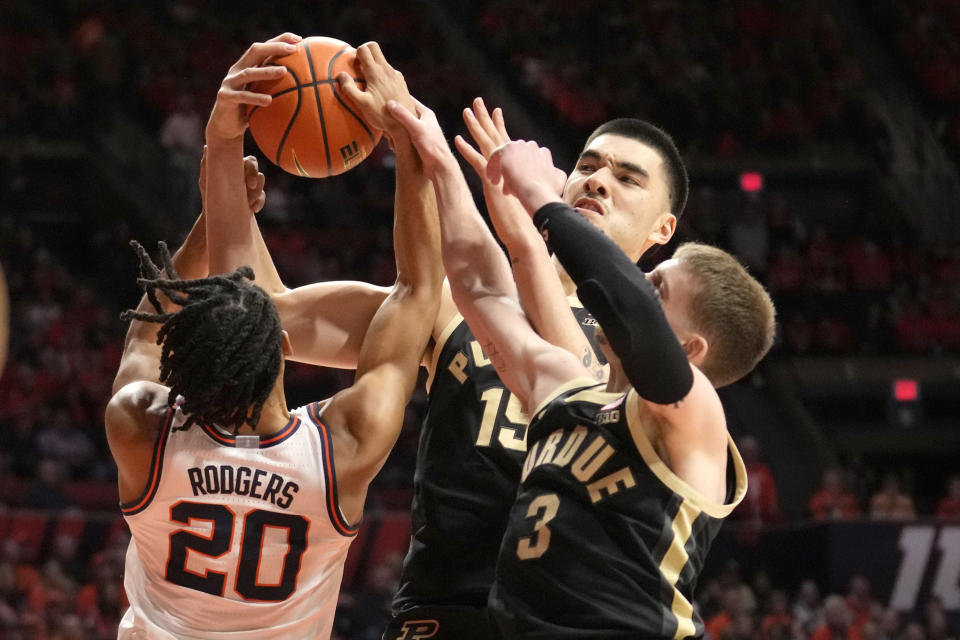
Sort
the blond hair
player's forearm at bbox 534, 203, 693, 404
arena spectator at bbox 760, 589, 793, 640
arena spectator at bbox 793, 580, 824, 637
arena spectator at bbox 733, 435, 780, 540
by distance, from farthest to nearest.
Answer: arena spectator at bbox 733, 435, 780, 540, arena spectator at bbox 793, 580, 824, 637, arena spectator at bbox 760, 589, 793, 640, the blond hair, player's forearm at bbox 534, 203, 693, 404

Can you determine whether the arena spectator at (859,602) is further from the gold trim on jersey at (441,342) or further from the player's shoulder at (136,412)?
the player's shoulder at (136,412)

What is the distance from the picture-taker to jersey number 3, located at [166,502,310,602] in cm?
310

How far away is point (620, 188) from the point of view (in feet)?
12.4

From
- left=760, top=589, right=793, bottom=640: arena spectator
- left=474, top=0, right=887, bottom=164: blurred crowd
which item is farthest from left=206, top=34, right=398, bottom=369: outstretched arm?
left=474, top=0, right=887, bottom=164: blurred crowd

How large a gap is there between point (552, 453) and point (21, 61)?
12978mm

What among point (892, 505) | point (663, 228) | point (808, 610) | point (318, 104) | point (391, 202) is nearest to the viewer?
point (318, 104)

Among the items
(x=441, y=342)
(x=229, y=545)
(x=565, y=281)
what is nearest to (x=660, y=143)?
(x=565, y=281)

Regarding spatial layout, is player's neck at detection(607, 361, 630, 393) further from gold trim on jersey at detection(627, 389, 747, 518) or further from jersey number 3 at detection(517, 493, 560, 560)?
jersey number 3 at detection(517, 493, 560, 560)

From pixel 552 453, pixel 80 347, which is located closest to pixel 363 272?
pixel 80 347

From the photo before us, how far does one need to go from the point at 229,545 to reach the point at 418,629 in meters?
0.59

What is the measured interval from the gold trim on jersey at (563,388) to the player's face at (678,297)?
→ 24cm

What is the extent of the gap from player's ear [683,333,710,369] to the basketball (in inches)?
47.9

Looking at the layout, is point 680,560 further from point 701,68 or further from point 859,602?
point 701,68

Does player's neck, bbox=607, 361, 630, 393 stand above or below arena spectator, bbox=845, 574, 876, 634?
above
